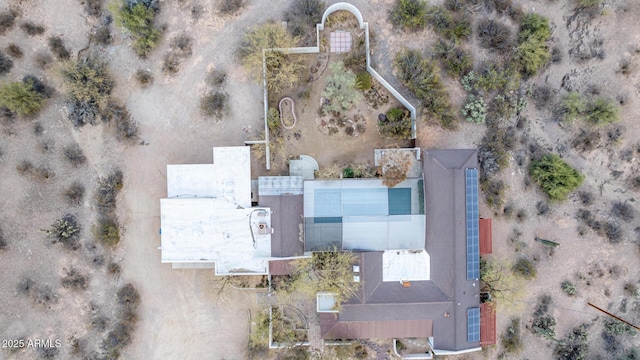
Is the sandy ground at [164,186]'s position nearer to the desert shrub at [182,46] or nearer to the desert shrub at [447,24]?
the desert shrub at [182,46]

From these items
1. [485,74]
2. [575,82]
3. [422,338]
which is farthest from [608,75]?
[422,338]

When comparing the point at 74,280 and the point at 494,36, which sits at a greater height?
the point at 494,36

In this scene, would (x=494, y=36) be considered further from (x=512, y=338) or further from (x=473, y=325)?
(x=512, y=338)

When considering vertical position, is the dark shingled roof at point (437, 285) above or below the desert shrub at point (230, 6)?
below

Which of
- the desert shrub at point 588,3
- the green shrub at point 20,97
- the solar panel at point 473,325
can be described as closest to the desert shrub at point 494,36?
the desert shrub at point 588,3

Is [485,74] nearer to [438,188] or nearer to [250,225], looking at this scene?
[438,188]

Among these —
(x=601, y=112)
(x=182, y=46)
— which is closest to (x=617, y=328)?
(x=601, y=112)
